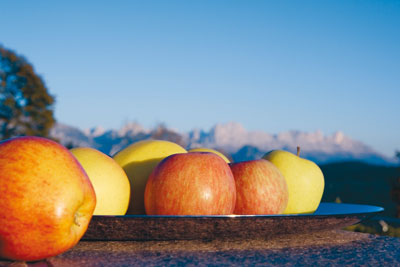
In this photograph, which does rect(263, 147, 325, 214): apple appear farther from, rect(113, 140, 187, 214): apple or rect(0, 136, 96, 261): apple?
rect(0, 136, 96, 261): apple

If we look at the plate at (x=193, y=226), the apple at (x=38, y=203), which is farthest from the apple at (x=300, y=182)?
the apple at (x=38, y=203)

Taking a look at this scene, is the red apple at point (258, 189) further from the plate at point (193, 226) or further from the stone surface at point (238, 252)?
the plate at point (193, 226)

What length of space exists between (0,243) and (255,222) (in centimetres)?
74

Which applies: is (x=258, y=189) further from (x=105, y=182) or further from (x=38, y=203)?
(x=38, y=203)

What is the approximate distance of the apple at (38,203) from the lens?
1.11 metres

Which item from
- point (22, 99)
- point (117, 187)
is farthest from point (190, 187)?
point (22, 99)

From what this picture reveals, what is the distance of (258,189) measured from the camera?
192cm

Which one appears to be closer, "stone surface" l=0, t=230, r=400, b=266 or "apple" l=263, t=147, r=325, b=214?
"stone surface" l=0, t=230, r=400, b=266

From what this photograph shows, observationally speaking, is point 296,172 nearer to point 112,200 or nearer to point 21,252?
point 112,200

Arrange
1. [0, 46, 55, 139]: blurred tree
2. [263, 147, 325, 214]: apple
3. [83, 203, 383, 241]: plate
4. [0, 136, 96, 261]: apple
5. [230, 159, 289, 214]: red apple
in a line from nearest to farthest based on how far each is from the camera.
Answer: [0, 136, 96, 261]: apple < [83, 203, 383, 241]: plate < [230, 159, 289, 214]: red apple < [263, 147, 325, 214]: apple < [0, 46, 55, 139]: blurred tree

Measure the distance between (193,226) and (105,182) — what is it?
1.98 ft

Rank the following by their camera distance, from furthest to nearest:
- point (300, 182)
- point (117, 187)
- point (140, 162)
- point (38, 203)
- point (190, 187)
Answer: point (300, 182)
point (140, 162)
point (117, 187)
point (190, 187)
point (38, 203)

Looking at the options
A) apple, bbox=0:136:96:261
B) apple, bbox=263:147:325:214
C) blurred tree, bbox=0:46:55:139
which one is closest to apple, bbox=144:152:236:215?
apple, bbox=0:136:96:261

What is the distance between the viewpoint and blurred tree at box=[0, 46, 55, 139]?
98.1 feet
